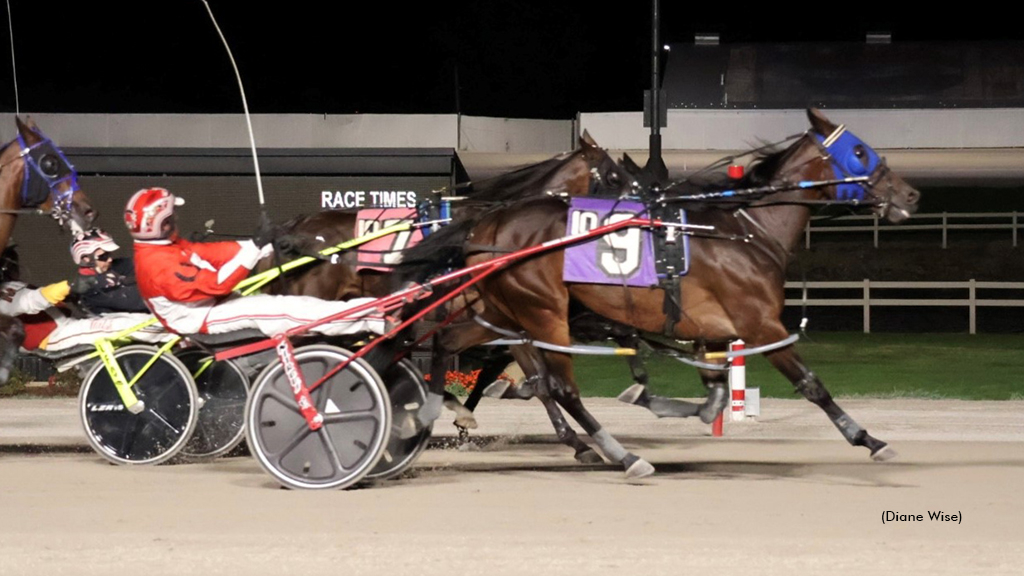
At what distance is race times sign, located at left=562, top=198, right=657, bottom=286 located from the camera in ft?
22.2

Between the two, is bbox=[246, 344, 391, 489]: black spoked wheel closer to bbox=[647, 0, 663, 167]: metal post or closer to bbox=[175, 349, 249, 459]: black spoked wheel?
bbox=[175, 349, 249, 459]: black spoked wheel

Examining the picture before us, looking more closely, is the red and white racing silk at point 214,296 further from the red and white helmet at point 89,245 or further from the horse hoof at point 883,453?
the horse hoof at point 883,453

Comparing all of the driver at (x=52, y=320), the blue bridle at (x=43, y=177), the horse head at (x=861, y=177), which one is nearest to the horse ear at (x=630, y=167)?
the horse head at (x=861, y=177)

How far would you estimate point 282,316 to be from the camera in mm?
6480

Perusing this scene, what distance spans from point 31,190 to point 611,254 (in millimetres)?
2883

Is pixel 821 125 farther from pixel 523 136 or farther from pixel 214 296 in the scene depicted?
pixel 523 136

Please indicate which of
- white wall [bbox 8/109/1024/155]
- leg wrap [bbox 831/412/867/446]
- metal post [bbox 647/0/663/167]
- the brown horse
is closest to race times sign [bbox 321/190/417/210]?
the brown horse

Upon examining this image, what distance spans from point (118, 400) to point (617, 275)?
2.44 metres

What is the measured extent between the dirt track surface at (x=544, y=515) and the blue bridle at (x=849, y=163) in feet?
4.33

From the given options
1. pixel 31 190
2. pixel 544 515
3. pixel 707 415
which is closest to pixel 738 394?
pixel 707 415

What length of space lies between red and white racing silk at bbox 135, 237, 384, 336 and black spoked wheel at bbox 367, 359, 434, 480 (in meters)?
0.51

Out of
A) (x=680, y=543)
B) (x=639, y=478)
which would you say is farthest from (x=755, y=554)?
(x=639, y=478)

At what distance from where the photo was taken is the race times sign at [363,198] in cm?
1100

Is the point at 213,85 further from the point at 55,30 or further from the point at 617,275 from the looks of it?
the point at 617,275
